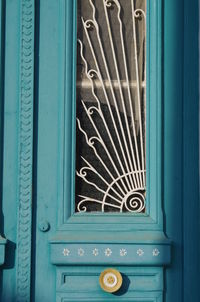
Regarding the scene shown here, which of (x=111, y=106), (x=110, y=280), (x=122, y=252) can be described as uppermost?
(x=111, y=106)

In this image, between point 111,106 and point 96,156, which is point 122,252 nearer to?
point 96,156

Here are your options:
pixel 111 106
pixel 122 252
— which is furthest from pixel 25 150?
pixel 122 252

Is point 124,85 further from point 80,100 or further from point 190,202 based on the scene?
point 190,202

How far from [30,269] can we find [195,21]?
1.33 meters

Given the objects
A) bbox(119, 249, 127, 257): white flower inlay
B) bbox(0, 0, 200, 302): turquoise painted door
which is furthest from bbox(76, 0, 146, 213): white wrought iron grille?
bbox(119, 249, 127, 257): white flower inlay

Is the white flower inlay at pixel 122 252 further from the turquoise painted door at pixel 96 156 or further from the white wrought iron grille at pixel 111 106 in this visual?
the white wrought iron grille at pixel 111 106

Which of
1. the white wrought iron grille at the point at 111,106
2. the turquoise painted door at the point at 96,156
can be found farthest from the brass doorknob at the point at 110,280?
the white wrought iron grille at the point at 111,106

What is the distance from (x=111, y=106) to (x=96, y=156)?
0.24 m

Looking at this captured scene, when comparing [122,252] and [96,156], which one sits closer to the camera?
[122,252]

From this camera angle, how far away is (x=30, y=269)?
3207mm

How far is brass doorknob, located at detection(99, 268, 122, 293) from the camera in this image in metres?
3.17

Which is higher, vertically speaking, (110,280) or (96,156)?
(96,156)

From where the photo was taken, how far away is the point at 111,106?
3.32 metres

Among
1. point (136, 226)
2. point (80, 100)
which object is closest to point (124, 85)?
point (80, 100)
